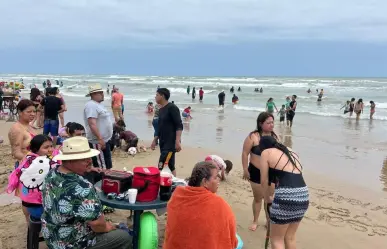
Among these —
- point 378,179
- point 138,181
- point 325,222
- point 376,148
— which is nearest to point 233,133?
point 376,148

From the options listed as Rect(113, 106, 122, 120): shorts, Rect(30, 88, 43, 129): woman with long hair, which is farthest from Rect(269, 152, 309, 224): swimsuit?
Rect(113, 106, 122, 120): shorts

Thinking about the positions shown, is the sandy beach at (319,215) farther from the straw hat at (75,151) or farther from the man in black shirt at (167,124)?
the straw hat at (75,151)

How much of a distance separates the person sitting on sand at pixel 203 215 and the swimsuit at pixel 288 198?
2.83ft

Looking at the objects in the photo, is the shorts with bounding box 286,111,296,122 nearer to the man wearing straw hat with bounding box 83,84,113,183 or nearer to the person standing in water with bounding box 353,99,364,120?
the person standing in water with bounding box 353,99,364,120

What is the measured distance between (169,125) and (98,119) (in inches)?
41.3

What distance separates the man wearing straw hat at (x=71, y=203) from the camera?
2.71 m

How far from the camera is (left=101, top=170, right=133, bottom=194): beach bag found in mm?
3432

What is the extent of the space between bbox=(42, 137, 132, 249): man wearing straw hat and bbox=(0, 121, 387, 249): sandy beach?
156cm

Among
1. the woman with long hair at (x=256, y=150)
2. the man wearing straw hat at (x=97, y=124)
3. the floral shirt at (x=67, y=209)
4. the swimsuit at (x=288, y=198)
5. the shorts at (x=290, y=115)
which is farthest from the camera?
the shorts at (x=290, y=115)

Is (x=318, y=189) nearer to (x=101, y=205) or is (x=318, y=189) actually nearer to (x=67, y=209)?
(x=101, y=205)

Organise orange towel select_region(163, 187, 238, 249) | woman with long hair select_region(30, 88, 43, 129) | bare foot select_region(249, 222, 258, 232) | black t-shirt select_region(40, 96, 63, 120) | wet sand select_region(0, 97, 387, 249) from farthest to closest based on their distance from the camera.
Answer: woman with long hair select_region(30, 88, 43, 129), black t-shirt select_region(40, 96, 63, 120), bare foot select_region(249, 222, 258, 232), wet sand select_region(0, 97, 387, 249), orange towel select_region(163, 187, 238, 249)

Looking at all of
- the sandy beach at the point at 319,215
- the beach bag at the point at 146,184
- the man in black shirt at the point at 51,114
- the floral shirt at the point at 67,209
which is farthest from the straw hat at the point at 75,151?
the man in black shirt at the point at 51,114

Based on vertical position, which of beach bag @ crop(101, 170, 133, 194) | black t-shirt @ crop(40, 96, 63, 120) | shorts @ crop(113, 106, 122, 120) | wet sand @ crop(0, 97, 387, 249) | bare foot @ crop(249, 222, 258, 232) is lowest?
wet sand @ crop(0, 97, 387, 249)

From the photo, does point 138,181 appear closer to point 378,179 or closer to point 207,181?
point 207,181
